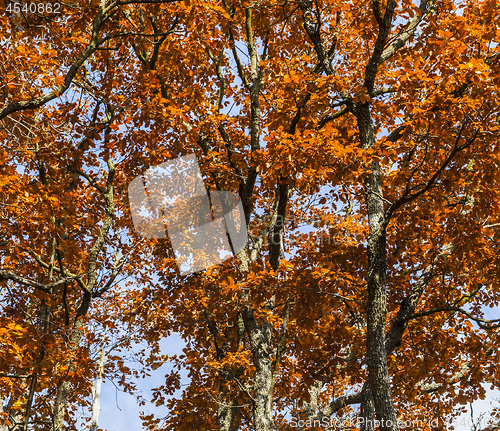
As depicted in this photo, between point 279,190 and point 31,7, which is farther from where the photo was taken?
point 279,190

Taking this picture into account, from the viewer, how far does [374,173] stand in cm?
768

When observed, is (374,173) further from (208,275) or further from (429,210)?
(208,275)

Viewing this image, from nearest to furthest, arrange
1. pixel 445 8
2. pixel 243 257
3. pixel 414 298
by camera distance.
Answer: pixel 414 298, pixel 243 257, pixel 445 8

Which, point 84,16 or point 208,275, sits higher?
point 84,16

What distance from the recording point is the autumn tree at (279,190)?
718 centimetres

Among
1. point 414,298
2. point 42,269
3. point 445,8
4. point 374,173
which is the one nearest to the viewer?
point 374,173

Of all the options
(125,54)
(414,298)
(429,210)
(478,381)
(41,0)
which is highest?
(125,54)

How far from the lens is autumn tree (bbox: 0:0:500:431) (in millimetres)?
7184

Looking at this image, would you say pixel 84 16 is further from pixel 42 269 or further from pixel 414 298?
pixel 414 298

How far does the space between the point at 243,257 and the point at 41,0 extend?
20.6 ft

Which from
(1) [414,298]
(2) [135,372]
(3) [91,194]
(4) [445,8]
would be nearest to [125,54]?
(3) [91,194]

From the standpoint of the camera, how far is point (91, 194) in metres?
14.1

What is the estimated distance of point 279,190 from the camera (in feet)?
30.2

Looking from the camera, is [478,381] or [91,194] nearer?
[478,381]
